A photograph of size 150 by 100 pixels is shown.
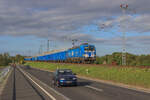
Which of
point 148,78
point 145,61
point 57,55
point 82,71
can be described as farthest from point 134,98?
point 57,55

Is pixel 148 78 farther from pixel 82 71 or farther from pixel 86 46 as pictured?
pixel 86 46

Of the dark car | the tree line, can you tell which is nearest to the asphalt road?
the dark car

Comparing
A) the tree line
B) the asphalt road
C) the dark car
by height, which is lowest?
the asphalt road

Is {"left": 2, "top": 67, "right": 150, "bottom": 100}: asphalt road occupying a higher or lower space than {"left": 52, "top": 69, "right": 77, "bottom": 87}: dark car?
lower

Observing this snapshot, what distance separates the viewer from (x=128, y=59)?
39938 mm

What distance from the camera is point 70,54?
4825 cm

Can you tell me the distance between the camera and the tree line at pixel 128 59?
31.9m

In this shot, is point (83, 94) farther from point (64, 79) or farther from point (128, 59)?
point (128, 59)

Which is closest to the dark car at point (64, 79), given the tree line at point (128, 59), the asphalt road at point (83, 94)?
the asphalt road at point (83, 94)

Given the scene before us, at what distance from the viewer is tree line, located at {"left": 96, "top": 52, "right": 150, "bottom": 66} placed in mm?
31894

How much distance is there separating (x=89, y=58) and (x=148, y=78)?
2253cm

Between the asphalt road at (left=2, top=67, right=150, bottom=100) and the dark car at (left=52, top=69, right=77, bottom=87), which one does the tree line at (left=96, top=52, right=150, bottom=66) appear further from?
the asphalt road at (left=2, top=67, right=150, bottom=100)

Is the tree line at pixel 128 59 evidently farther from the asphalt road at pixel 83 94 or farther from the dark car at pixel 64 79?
the asphalt road at pixel 83 94

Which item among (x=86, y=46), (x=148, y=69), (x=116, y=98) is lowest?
(x=116, y=98)
